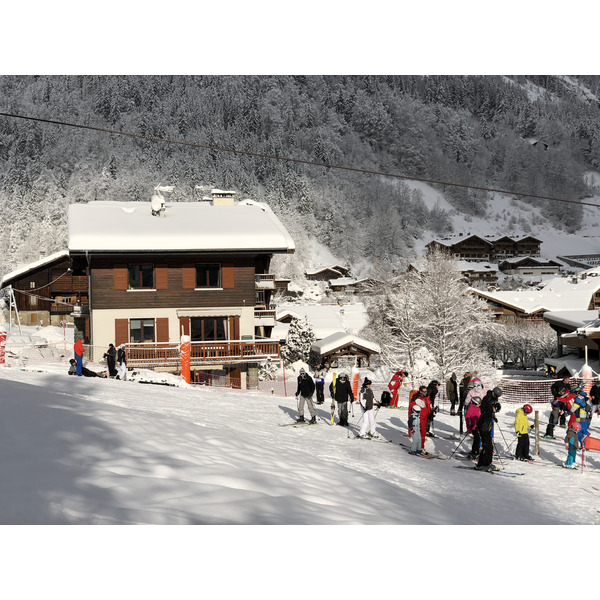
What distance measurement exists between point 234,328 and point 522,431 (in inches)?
670

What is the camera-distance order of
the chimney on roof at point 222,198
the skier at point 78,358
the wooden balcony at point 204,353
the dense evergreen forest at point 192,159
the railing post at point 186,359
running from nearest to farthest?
the skier at point 78,358, the railing post at point 186,359, the wooden balcony at point 204,353, the chimney on roof at point 222,198, the dense evergreen forest at point 192,159

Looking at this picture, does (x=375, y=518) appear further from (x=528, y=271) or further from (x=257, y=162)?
(x=257, y=162)

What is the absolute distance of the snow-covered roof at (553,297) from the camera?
208ft

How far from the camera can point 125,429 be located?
855 cm

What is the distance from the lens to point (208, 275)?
27719 mm

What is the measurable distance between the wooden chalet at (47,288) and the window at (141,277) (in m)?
27.8

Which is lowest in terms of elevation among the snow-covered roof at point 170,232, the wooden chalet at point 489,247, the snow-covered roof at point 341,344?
the snow-covered roof at point 341,344

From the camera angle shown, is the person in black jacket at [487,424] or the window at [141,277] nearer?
the person in black jacket at [487,424]

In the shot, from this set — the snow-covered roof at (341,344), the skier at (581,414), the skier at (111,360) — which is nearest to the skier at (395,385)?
the skier at (581,414)

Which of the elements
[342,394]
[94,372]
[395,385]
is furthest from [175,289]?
[342,394]

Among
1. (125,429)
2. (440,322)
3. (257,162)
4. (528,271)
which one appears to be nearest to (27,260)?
(257,162)

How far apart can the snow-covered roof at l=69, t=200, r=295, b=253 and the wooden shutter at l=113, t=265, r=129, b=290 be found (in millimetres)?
1093

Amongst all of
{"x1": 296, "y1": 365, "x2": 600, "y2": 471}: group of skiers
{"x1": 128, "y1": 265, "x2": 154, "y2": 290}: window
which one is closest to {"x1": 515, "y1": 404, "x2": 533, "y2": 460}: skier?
{"x1": 296, "y1": 365, "x2": 600, "y2": 471}: group of skiers

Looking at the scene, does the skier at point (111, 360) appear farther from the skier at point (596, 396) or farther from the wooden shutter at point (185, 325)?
the skier at point (596, 396)
